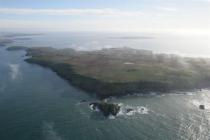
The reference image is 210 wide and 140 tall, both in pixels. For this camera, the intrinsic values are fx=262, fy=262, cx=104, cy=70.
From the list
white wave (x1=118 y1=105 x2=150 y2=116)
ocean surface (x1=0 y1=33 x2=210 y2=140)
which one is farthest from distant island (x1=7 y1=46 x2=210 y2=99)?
white wave (x1=118 y1=105 x2=150 y2=116)


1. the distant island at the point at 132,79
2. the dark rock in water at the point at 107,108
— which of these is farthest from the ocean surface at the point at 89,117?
the distant island at the point at 132,79

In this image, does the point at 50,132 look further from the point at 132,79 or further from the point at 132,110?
the point at 132,79

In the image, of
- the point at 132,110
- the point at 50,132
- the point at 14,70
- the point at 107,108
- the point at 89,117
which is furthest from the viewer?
the point at 14,70

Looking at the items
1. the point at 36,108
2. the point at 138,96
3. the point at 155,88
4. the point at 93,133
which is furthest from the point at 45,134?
the point at 155,88

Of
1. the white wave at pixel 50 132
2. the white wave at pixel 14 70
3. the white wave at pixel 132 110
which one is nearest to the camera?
the white wave at pixel 50 132

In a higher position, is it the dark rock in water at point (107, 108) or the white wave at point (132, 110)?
the dark rock in water at point (107, 108)

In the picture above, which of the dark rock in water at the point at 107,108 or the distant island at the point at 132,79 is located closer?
the dark rock in water at the point at 107,108

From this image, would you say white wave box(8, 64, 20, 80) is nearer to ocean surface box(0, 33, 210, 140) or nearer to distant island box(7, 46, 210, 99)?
ocean surface box(0, 33, 210, 140)

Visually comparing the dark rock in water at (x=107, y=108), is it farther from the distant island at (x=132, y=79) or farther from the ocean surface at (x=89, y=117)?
the distant island at (x=132, y=79)

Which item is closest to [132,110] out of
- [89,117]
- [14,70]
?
[89,117]
